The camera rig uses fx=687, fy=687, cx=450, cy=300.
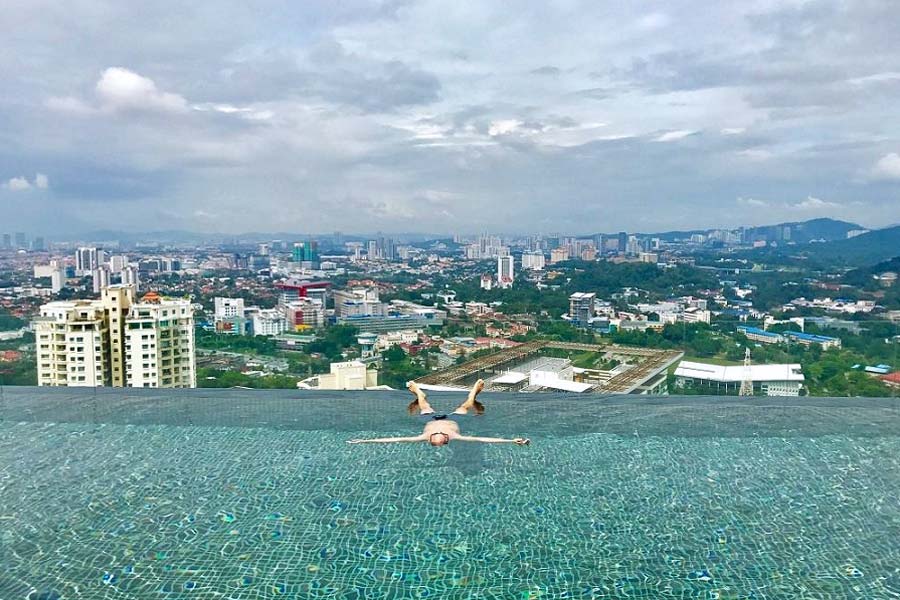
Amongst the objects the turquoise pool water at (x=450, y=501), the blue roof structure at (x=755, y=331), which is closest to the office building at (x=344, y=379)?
the turquoise pool water at (x=450, y=501)

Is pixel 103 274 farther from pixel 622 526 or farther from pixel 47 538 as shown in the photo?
pixel 622 526

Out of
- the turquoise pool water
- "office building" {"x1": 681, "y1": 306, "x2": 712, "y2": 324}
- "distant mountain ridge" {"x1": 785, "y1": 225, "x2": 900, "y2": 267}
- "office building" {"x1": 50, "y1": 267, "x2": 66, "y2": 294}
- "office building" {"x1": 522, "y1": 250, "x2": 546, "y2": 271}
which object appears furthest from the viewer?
"office building" {"x1": 522, "y1": 250, "x2": 546, "y2": 271}

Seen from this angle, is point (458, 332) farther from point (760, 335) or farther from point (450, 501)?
point (450, 501)

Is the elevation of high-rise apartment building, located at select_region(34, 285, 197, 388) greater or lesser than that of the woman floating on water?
greater

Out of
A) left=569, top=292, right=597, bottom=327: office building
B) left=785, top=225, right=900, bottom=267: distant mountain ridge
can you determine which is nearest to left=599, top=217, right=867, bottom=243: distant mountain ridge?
left=785, top=225, right=900, bottom=267: distant mountain ridge

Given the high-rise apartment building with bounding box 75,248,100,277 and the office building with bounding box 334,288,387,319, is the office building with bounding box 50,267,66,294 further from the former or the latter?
the office building with bounding box 334,288,387,319

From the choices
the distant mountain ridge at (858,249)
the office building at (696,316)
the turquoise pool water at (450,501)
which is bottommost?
the turquoise pool water at (450,501)

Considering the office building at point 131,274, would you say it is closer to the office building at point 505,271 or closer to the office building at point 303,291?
the office building at point 303,291
